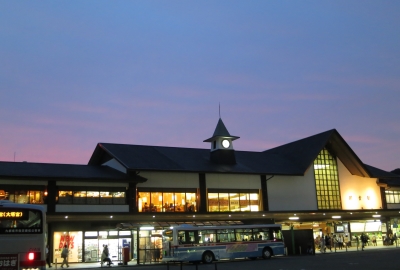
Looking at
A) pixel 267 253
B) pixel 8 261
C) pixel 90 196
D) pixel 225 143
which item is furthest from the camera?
pixel 225 143

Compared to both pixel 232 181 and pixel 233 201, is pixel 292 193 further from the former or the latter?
pixel 232 181

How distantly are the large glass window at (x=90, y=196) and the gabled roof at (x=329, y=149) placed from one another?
18.6 metres

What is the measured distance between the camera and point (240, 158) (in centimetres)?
4706

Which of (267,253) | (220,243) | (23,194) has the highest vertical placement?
(23,194)

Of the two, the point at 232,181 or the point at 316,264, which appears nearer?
the point at 316,264

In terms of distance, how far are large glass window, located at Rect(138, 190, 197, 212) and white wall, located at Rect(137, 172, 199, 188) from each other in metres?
0.51

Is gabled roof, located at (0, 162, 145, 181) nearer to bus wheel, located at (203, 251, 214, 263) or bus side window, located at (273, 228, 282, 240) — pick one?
bus wheel, located at (203, 251, 214, 263)

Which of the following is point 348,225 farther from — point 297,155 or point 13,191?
point 13,191

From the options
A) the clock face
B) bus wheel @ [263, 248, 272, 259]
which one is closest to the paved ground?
bus wheel @ [263, 248, 272, 259]

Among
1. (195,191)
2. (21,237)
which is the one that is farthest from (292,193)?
(21,237)

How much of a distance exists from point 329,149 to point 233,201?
13200 millimetres

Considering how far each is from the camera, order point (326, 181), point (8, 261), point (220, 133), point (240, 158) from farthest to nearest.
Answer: point (326, 181), point (240, 158), point (220, 133), point (8, 261)

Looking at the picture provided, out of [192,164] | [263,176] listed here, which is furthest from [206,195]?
[263,176]

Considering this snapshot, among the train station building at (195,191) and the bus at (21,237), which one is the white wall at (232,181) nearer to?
the train station building at (195,191)
